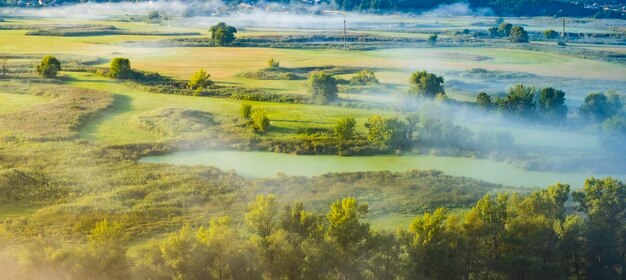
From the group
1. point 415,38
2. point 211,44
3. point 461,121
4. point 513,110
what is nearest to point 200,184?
point 461,121

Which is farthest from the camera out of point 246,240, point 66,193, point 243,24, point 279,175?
point 243,24

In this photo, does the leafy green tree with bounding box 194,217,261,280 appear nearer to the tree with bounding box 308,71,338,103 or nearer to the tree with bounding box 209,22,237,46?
the tree with bounding box 308,71,338,103

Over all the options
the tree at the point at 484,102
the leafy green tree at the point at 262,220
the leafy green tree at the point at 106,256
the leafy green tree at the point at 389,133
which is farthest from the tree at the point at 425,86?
the leafy green tree at the point at 106,256

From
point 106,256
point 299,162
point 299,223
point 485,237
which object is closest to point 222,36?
point 299,162

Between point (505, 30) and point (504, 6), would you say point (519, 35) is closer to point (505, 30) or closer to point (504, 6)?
point (505, 30)

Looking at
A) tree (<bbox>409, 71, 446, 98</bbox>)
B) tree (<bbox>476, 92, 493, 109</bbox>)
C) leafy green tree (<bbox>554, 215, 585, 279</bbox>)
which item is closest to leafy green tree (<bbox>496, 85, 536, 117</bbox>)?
tree (<bbox>476, 92, 493, 109</bbox>)

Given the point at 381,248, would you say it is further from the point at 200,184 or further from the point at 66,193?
the point at 66,193
